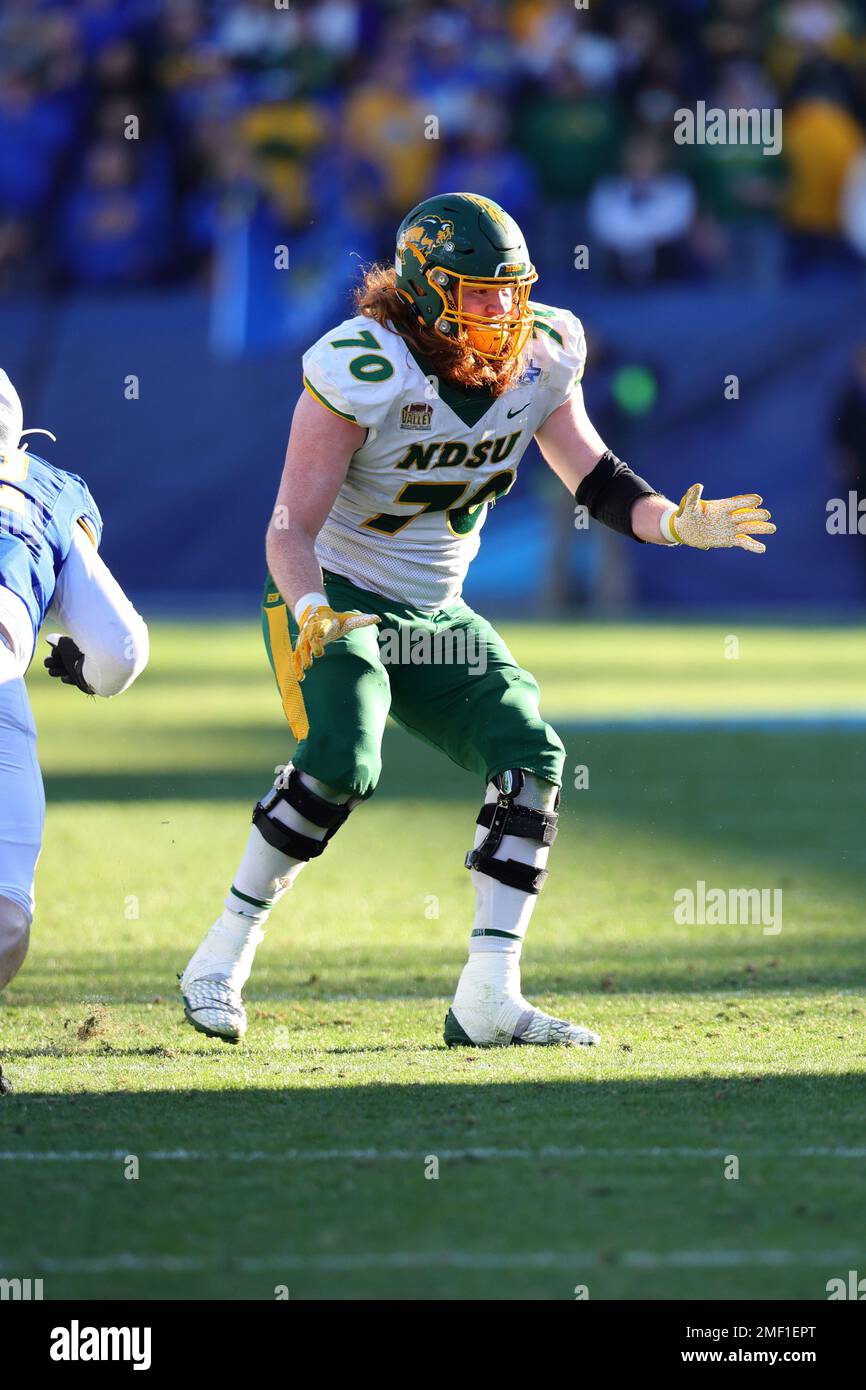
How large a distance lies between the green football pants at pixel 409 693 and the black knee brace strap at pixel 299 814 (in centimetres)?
7

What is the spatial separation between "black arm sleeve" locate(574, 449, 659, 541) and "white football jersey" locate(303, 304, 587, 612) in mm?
216

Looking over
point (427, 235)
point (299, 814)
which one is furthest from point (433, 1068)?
point (427, 235)

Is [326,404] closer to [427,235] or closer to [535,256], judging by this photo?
[427,235]

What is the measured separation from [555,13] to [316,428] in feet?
58.2

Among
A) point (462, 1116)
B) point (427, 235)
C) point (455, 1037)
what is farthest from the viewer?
point (427, 235)

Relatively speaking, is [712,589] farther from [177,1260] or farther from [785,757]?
[177,1260]

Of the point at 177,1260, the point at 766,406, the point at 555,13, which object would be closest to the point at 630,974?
the point at 177,1260

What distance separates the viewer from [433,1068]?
4855 millimetres

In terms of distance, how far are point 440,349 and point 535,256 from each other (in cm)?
1468

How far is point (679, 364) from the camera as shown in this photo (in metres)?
19.9

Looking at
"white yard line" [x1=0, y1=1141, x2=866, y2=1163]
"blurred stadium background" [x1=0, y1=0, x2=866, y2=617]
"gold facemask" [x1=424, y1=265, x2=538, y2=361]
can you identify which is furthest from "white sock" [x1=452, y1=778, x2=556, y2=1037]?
"blurred stadium background" [x1=0, y1=0, x2=866, y2=617]

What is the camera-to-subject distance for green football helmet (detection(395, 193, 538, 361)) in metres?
5.18

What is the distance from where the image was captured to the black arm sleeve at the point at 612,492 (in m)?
5.63

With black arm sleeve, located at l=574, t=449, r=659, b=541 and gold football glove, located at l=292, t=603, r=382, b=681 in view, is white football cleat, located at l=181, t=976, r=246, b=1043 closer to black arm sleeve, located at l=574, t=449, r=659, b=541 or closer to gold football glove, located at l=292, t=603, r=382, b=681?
gold football glove, located at l=292, t=603, r=382, b=681
